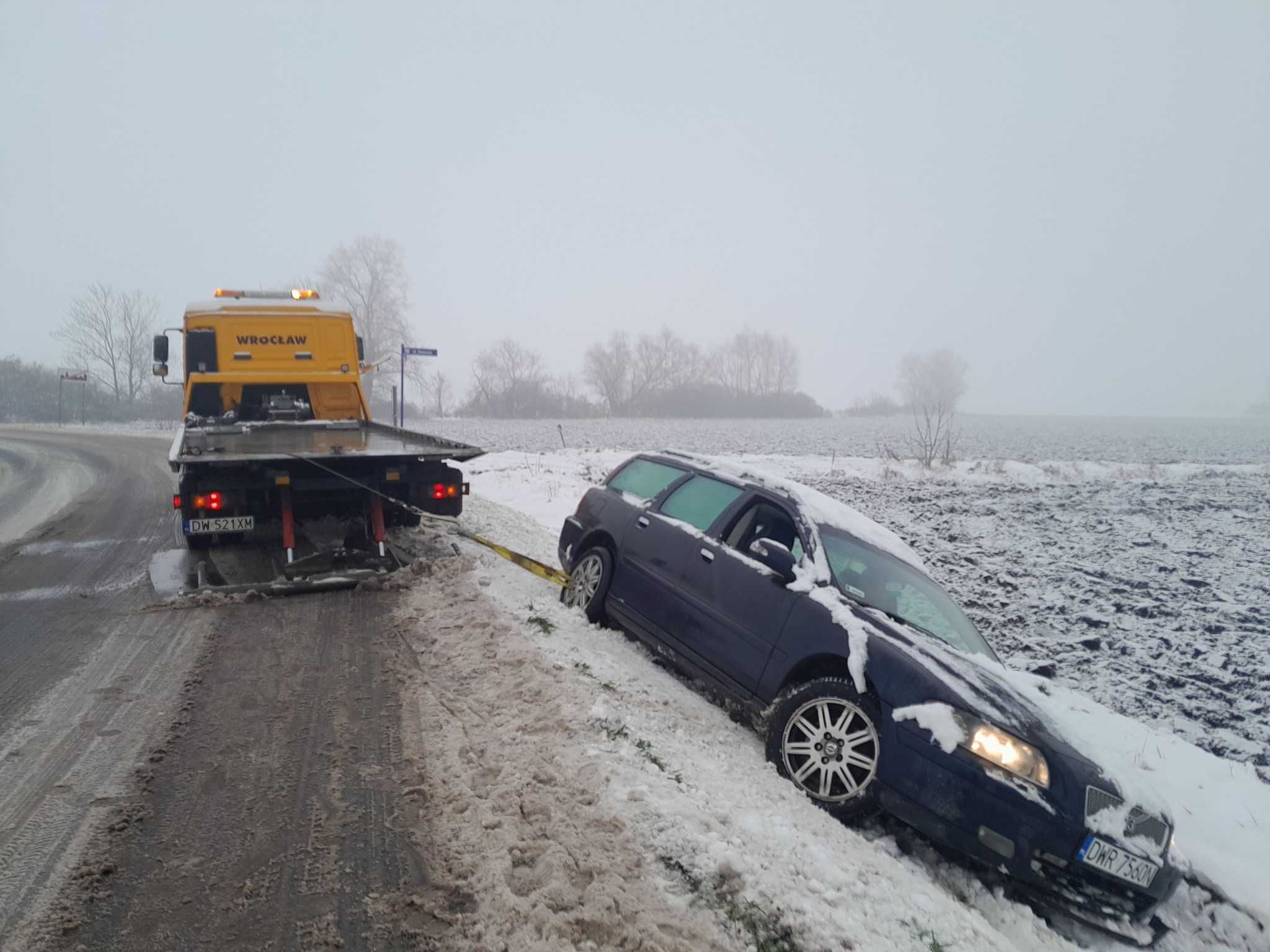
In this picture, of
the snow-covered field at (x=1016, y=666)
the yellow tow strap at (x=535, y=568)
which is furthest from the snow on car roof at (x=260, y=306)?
the yellow tow strap at (x=535, y=568)

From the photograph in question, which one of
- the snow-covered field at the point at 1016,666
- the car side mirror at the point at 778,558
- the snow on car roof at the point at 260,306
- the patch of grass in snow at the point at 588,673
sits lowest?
the snow-covered field at the point at 1016,666

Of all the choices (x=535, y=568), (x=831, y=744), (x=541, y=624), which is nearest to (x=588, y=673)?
(x=541, y=624)

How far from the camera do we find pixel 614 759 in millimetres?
3586

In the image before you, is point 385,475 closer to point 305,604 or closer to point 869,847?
point 305,604

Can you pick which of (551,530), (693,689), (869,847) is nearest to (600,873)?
(869,847)

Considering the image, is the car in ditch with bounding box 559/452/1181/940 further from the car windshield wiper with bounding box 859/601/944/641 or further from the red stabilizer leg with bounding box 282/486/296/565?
the red stabilizer leg with bounding box 282/486/296/565

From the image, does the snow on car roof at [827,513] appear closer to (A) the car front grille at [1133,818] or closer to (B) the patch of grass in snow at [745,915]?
(A) the car front grille at [1133,818]

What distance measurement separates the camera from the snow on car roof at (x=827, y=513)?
16.4ft

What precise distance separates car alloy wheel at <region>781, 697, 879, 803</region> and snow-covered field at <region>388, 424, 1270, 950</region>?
19 cm

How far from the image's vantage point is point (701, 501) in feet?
18.4

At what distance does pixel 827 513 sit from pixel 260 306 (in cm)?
812

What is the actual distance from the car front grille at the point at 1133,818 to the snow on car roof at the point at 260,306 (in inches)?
382

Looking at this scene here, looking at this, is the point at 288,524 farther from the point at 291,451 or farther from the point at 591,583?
the point at 591,583

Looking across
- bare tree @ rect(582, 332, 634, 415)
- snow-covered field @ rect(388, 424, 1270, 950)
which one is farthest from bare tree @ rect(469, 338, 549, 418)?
snow-covered field @ rect(388, 424, 1270, 950)
